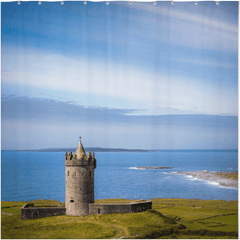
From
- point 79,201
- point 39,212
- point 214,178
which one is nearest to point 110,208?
point 79,201

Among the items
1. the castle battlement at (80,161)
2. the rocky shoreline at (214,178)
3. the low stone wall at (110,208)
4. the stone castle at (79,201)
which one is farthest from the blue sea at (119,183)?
the low stone wall at (110,208)

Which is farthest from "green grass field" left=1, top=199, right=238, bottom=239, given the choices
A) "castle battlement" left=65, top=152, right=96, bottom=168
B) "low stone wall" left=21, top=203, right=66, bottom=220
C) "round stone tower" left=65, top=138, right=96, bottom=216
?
"castle battlement" left=65, top=152, right=96, bottom=168

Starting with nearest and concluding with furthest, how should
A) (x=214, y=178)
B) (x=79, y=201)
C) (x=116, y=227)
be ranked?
(x=116, y=227), (x=79, y=201), (x=214, y=178)

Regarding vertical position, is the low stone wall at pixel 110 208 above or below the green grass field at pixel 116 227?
above

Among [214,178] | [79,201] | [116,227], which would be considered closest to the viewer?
[116,227]

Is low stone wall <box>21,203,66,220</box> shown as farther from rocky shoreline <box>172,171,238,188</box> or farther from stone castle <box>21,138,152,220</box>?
rocky shoreline <box>172,171,238,188</box>

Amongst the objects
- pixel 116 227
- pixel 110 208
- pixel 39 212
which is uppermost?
pixel 110 208

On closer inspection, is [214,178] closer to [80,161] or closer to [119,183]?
[119,183]

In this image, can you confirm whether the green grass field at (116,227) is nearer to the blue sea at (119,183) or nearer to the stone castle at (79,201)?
the stone castle at (79,201)

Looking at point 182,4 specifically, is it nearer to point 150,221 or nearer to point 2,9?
point 2,9

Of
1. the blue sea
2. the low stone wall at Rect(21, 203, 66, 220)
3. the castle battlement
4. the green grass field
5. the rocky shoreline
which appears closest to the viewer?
the green grass field
